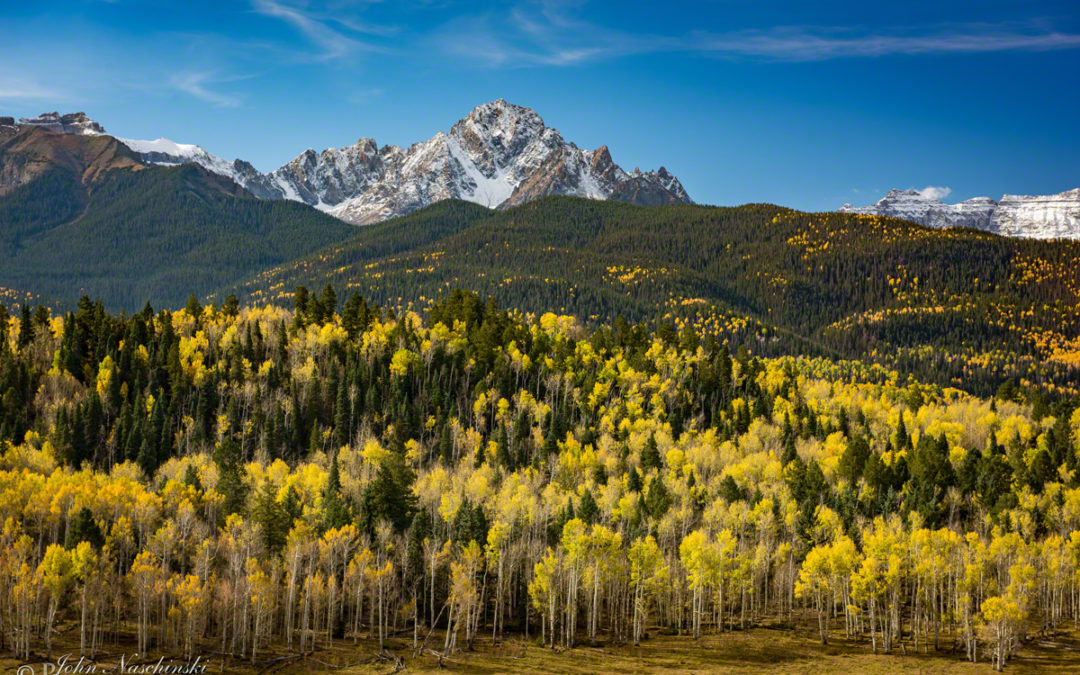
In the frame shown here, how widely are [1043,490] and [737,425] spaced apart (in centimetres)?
5352

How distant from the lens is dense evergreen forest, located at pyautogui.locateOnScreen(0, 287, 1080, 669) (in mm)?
92438

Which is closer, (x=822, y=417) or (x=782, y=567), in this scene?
(x=782, y=567)

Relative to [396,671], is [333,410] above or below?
above

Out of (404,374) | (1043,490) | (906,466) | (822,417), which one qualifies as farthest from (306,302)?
(1043,490)

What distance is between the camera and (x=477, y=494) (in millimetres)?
120375

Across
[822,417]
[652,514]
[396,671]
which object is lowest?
[396,671]

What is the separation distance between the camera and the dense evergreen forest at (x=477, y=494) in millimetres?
92438

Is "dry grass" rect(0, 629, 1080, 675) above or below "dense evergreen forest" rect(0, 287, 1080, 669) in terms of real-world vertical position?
below

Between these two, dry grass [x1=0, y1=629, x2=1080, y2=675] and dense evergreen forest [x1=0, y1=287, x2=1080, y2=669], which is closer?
dry grass [x1=0, y1=629, x2=1080, y2=675]

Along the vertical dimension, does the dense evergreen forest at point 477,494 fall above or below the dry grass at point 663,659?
above

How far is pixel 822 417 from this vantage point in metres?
179

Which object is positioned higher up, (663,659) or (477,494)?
(477,494)

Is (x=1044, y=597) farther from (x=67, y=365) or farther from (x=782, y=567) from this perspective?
(x=67, y=365)

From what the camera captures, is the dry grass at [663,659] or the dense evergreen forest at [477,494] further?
the dense evergreen forest at [477,494]
